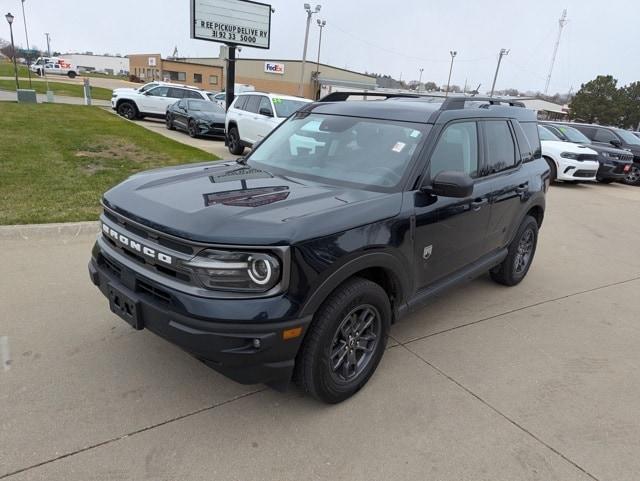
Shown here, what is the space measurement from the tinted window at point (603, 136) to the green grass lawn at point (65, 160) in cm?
1292

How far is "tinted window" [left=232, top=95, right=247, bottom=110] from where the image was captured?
43.2 feet

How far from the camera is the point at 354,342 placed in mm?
3008

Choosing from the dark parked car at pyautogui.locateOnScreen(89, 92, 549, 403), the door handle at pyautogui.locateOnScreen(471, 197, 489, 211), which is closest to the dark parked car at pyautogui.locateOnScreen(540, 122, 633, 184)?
the dark parked car at pyautogui.locateOnScreen(89, 92, 549, 403)

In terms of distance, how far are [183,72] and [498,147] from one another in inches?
2837

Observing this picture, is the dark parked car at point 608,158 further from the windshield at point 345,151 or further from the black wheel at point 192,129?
the windshield at point 345,151

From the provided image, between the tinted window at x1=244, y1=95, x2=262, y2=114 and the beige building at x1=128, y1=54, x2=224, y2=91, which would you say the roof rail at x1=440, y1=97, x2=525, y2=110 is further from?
the beige building at x1=128, y1=54, x2=224, y2=91

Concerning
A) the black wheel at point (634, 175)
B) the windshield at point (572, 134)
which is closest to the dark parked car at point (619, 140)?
the black wheel at point (634, 175)

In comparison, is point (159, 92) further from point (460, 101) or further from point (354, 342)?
point (354, 342)

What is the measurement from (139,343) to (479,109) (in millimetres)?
3322

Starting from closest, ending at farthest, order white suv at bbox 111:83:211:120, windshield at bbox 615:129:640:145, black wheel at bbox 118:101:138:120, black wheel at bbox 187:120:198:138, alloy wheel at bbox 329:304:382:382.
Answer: alloy wheel at bbox 329:304:382:382 → black wheel at bbox 187:120:198:138 → windshield at bbox 615:129:640:145 → white suv at bbox 111:83:211:120 → black wheel at bbox 118:101:138:120

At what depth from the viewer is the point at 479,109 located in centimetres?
404

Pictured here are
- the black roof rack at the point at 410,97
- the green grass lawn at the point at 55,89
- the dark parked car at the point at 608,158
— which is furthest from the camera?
the green grass lawn at the point at 55,89

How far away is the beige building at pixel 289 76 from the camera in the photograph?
6275cm

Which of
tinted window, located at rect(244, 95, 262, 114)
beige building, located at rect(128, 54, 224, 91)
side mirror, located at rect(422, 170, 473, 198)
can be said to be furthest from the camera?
beige building, located at rect(128, 54, 224, 91)
